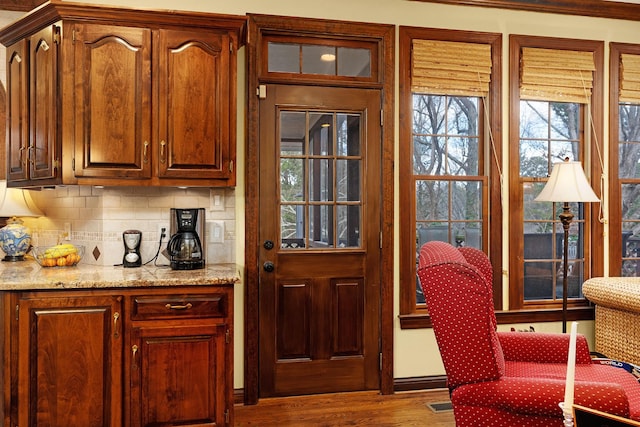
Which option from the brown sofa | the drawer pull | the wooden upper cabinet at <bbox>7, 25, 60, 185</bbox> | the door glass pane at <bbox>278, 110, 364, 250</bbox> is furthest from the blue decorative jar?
the brown sofa

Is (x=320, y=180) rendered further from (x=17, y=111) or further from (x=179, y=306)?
(x=17, y=111)

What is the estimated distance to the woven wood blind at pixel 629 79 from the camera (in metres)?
4.11

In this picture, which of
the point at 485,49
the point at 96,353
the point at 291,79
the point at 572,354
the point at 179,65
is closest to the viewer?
the point at 572,354

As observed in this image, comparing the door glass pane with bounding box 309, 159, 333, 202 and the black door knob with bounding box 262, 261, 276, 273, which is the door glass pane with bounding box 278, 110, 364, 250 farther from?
the black door knob with bounding box 262, 261, 276, 273

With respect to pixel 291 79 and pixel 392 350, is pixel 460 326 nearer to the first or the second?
pixel 392 350

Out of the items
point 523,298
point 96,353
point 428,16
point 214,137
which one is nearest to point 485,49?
point 428,16

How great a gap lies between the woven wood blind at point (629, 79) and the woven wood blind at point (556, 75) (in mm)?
269

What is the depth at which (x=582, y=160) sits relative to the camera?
4.09 metres

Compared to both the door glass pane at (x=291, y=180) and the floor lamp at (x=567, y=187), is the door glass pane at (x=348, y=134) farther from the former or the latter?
the floor lamp at (x=567, y=187)

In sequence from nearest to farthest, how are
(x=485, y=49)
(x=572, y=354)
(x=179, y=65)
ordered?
(x=572, y=354)
(x=179, y=65)
(x=485, y=49)

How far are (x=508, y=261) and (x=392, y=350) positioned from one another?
3.48 ft

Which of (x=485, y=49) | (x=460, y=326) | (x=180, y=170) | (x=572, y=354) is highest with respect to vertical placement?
(x=485, y=49)

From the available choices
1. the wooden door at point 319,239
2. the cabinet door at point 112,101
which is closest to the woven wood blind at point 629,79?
the wooden door at point 319,239

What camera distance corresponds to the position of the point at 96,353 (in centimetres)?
271
